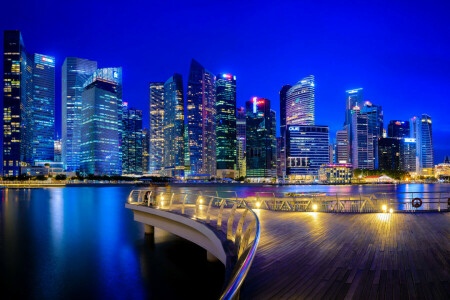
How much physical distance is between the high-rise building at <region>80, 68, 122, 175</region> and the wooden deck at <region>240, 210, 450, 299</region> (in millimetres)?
190617

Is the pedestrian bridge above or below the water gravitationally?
above

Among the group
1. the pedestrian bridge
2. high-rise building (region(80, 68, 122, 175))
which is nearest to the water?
the pedestrian bridge

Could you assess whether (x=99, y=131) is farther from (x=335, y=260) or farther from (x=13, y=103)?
(x=335, y=260)

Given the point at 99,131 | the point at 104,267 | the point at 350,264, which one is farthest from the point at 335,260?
the point at 99,131

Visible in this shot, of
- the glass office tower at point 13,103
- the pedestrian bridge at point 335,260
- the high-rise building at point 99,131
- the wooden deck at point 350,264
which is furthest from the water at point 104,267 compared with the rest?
the glass office tower at point 13,103

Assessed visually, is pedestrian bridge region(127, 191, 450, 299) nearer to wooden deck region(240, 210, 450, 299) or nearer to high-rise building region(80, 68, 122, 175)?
wooden deck region(240, 210, 450, 299)

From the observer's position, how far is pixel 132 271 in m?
15.7

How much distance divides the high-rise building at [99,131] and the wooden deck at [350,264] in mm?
190617

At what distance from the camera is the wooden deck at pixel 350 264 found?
16.5 ft

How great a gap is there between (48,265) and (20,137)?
208933 millimetres

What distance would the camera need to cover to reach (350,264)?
6684 mm

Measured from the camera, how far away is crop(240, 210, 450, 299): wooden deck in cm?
503

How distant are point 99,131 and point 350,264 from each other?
640 feet

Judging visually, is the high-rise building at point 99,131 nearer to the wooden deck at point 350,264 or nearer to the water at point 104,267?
the water at point 104,267
